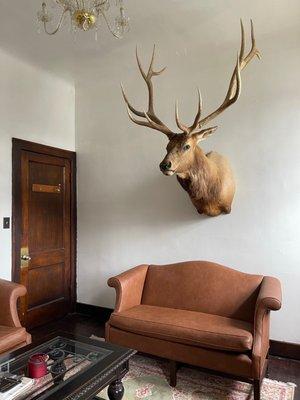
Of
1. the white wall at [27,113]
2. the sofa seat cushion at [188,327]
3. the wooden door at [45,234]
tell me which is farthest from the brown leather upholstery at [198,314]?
the white wall at [27,113]

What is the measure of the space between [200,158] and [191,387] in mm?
1817

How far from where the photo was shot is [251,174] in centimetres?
306

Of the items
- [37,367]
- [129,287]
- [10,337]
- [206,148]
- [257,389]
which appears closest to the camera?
[37,367]

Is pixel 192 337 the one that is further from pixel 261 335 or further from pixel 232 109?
pixel 232 109

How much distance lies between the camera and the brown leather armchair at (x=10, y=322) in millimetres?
2242

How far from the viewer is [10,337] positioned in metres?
2.25

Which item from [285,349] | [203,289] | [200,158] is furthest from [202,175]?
[285,349]

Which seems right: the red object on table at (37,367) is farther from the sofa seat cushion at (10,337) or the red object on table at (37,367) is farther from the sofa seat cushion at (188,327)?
the sofa seat cushion at (188,327)

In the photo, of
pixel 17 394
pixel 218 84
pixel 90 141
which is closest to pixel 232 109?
pixel 218 84

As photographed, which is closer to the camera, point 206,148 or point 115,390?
point 115,390

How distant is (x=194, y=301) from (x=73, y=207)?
2.00 metres

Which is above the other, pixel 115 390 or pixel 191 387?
pixel 115 390

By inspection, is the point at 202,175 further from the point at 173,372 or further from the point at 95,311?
the point at 95,311

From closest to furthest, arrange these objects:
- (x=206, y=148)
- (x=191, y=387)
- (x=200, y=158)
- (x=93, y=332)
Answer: (x=191, y=387), (x=200, y=158), (x=206, y=148), (x=93, y=332)
